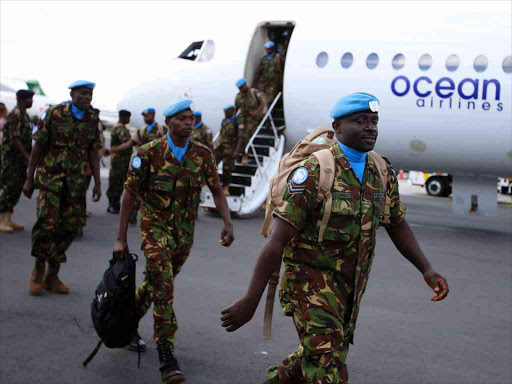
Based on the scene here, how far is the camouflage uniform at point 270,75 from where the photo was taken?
12945mm

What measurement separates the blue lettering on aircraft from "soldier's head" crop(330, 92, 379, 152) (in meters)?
7.96

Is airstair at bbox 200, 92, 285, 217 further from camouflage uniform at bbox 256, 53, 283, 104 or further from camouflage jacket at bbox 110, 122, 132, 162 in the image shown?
camouflage jacket at bbox 110, 122, 132, 162

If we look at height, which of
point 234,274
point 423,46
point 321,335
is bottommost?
point 234,274

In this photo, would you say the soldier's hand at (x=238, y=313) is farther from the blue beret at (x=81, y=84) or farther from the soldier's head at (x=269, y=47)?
the soldier's head at (x=269, y=47)

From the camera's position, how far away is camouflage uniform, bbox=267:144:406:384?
302 centimetres

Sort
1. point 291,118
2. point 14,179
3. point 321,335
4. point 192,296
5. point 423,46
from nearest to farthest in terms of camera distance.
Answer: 1. point 321,335
2. point 192,296
3. point 14,179
4. point 423,46
5. point 291,118

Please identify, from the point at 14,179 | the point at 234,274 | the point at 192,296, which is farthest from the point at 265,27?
the point at 192,296

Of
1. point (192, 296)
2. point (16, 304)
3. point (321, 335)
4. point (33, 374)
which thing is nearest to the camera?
point (321, 335)

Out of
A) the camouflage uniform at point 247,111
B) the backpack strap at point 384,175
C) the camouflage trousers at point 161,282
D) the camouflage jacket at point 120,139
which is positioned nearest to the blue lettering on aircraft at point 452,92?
the camouflage uniform at point 247,111

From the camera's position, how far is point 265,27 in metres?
13.1

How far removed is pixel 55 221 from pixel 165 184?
189 cm

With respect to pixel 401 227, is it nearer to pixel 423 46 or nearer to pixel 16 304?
pixel 16 304

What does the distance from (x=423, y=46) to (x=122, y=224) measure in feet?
25.7

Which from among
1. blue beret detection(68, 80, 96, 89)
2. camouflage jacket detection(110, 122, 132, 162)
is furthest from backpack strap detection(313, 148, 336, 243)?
camouflage jacket detection(110, 122, 132, 162)
